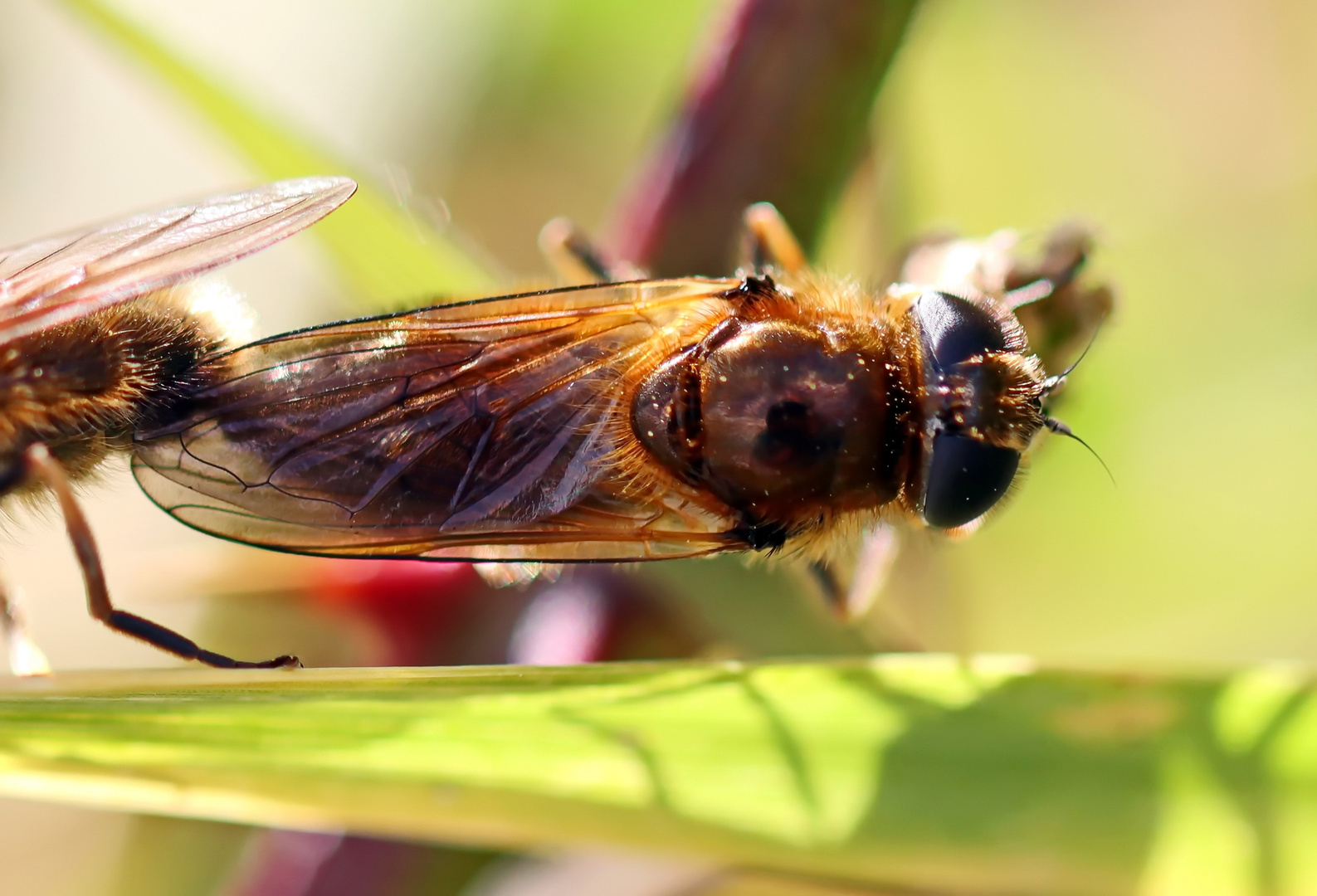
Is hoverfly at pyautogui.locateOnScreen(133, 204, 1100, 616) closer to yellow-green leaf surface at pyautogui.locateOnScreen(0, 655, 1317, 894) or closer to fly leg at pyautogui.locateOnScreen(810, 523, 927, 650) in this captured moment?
fly leg at pyautogui.locateOnScreen(810, 523, 927, 650)

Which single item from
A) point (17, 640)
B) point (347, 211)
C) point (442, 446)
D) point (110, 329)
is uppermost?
point (347, 211)

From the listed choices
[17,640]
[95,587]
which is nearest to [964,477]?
[95,587]

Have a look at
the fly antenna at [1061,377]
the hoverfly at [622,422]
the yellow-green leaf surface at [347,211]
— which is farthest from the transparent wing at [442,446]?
the fly antenna at [1061,377]

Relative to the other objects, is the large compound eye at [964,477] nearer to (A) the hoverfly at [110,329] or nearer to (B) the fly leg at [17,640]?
(A) the hoverfly at [110,329]

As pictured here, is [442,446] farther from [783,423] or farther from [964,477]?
[964,477]

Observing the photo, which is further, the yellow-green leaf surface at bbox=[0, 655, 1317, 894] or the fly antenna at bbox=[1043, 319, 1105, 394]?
the fly antenna at bbox=[1043, 319, 1105, 394]

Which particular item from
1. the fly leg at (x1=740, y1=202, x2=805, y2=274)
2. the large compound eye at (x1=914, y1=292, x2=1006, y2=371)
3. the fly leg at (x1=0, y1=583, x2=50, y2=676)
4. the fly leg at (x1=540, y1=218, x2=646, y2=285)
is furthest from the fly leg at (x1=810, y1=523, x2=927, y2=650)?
the fly leg at (x1=0, y1=583, x2=50, y2=676)
